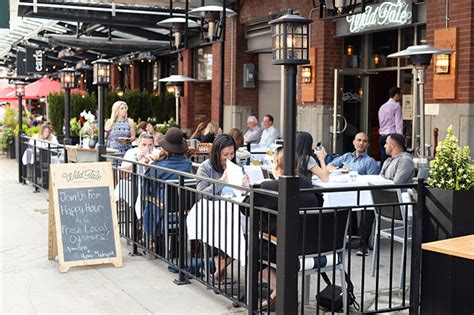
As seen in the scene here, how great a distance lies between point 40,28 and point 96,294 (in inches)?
757

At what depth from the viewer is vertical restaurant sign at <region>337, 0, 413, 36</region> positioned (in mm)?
11312

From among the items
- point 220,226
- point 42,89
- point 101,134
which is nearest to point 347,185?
point 220,226

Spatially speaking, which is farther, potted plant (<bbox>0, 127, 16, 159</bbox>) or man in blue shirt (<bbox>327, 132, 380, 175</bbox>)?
potted plant (<bbox>0, 127, 16, 159</bbox>)

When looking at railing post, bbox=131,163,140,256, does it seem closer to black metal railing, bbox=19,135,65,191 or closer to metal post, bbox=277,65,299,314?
metal post, bbox=277,65,299,314

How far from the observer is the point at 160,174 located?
22.3ft

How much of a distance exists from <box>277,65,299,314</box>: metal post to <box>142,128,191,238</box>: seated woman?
8.30ft

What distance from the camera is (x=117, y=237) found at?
22.9ft

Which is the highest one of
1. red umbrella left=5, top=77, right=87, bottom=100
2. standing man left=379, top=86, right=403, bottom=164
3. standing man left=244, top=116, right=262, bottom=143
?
red umbrella left=5, top=77, right=87, bottom=100

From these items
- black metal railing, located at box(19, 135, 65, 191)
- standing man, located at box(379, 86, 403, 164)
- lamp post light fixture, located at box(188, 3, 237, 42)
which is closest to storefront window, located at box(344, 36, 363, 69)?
standing man, located at box(379, 86, 403, 164)

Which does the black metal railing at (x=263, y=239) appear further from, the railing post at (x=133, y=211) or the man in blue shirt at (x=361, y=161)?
the man in blue shirt at (x=361, y=161)

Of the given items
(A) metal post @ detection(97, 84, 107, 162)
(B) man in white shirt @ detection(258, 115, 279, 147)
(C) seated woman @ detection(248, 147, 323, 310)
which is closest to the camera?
(C) seated woman @ detection(248, 147, 323, 310)

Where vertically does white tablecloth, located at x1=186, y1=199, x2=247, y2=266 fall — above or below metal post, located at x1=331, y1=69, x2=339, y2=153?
below

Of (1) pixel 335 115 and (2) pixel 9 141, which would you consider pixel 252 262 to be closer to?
(1) pixel 335 115

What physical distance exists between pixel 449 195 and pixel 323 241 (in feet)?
3.10
